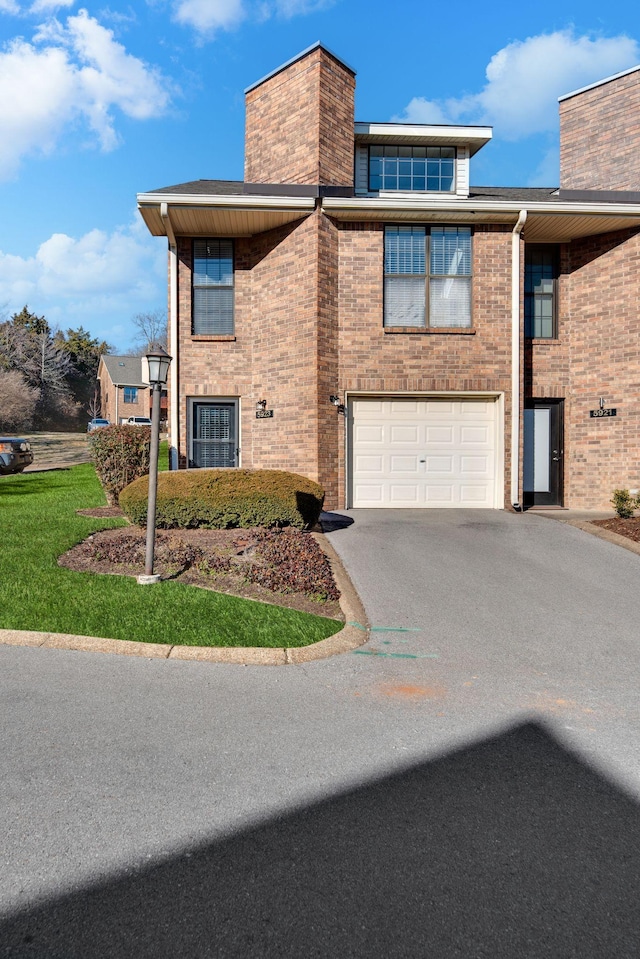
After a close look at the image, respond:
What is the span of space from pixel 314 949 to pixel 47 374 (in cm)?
5466

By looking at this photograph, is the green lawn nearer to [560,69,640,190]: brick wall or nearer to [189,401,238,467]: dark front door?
[189,401,238,467]: dark front door

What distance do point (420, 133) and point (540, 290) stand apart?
439cm

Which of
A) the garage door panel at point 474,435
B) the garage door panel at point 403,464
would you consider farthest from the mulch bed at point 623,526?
the garage door panel at point 403,464

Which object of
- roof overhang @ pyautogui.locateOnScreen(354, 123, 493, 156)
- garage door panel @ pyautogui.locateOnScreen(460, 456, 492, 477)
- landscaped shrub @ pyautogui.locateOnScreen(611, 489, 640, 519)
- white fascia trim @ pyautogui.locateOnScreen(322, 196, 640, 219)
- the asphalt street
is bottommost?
the asphalt street

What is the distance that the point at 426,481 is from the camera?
40.3 ft

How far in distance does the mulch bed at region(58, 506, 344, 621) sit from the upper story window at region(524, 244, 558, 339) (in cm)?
781

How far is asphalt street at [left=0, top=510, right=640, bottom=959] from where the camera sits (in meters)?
2.05

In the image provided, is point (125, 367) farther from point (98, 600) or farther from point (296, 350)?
point (98, 600)

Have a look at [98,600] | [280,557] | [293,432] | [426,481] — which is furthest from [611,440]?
[98,600]

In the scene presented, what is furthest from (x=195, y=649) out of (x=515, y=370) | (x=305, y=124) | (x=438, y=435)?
(x=305, y=124)

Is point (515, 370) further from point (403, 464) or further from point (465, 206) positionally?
point (465, 206)

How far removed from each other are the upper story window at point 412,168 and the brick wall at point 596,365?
324cm

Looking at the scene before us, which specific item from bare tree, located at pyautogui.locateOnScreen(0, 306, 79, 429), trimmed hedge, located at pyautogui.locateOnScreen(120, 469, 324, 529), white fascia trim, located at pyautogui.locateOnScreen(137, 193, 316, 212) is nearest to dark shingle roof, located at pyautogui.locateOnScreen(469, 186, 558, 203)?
white fascia trim, located at pyautogui.locateOnScreen(137, 193, 316, 212)

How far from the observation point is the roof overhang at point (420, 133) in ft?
43.0
